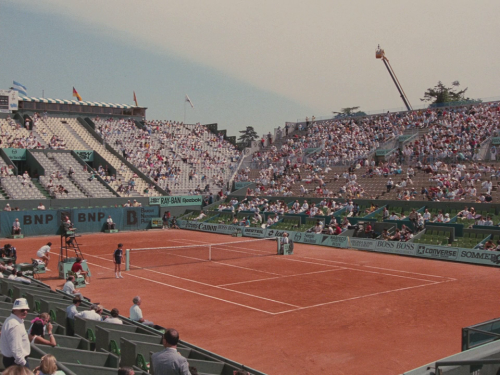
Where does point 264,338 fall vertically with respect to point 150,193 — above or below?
below

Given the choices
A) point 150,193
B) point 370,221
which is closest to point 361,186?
point 370,221

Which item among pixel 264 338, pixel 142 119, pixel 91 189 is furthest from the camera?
pixel 142 119

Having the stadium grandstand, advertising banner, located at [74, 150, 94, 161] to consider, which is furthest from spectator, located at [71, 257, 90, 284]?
advertising banner, located at [74, 150, 94, 161]

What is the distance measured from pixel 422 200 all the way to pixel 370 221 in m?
5.15

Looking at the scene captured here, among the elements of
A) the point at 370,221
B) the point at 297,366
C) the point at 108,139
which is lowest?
the point at 297,366

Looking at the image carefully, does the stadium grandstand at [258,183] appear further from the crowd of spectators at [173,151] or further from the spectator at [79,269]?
the spectator at [79,269]

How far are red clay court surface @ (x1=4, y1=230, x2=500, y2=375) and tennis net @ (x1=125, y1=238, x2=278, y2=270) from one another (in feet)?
4.42

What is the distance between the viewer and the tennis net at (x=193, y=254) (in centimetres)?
2794

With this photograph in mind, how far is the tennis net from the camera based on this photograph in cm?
2794

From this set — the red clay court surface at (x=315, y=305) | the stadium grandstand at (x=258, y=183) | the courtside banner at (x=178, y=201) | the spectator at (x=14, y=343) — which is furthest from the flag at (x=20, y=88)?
the spectator at (x=14, y=343)

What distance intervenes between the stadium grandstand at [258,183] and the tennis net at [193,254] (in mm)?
182

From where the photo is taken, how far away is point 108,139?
5862cm

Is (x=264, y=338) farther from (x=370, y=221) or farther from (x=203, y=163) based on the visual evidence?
(x=203, y=163)

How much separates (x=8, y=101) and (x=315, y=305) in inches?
1927
